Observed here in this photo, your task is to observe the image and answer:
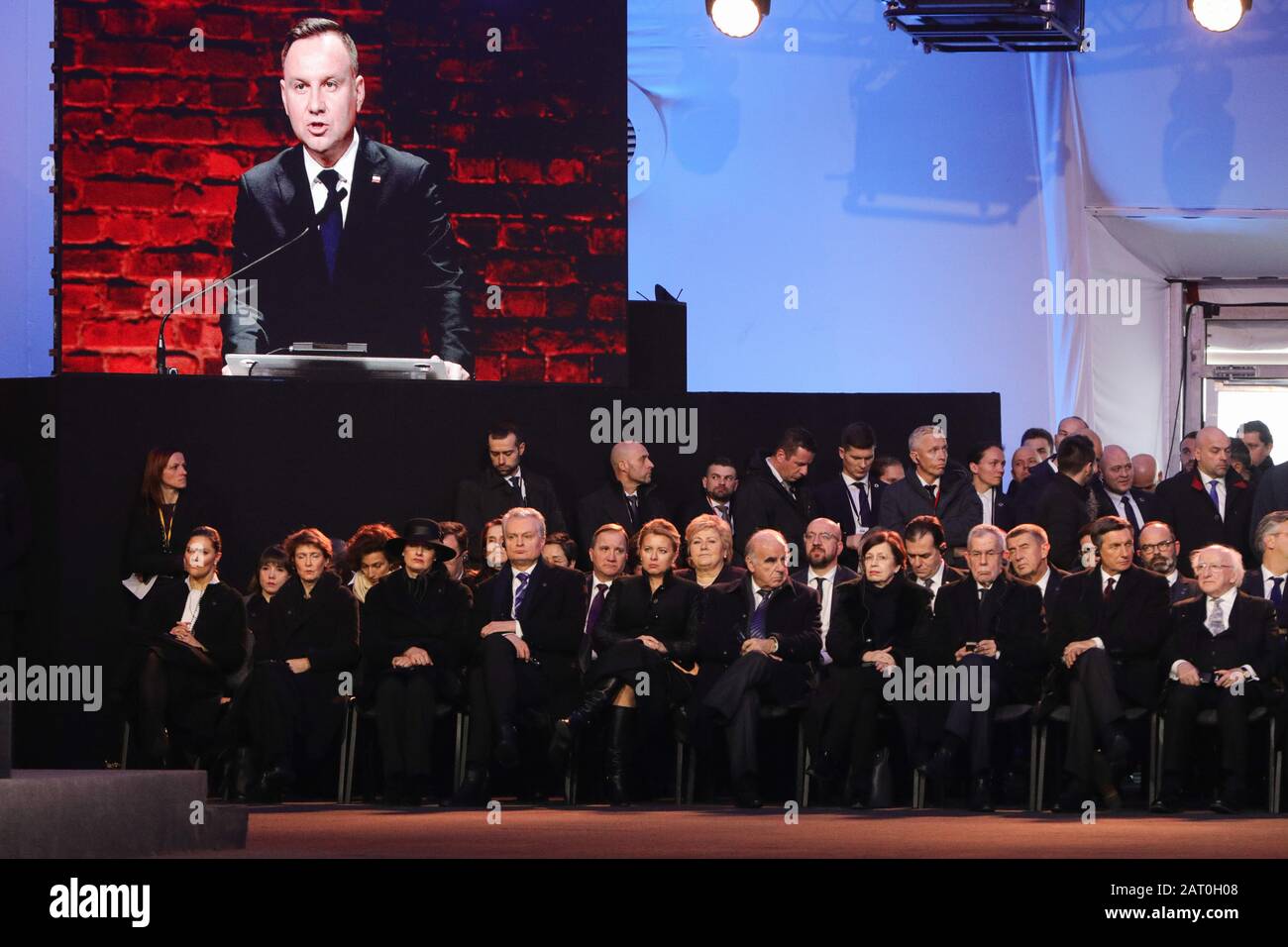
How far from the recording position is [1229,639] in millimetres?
7305

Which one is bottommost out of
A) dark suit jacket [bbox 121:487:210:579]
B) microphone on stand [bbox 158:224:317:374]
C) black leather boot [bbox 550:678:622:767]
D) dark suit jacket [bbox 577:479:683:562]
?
black leather boot [bbox 550:678:622:767]

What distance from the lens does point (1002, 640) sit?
7.45m

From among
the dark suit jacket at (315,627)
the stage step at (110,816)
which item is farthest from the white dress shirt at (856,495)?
the stage step at (110,816)

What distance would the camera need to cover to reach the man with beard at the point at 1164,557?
306 inches

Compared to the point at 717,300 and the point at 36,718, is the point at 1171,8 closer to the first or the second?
the point at 717,300

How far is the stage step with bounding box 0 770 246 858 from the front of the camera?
481 cm

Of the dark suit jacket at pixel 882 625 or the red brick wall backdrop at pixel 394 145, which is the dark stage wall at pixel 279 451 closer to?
the red brick wall backdrop at pixel 394 145

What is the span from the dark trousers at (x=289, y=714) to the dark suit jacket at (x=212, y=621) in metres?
0.12

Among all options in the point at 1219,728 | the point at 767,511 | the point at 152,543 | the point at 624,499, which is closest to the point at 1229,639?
the point at 1219,728

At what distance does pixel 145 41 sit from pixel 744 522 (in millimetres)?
3388

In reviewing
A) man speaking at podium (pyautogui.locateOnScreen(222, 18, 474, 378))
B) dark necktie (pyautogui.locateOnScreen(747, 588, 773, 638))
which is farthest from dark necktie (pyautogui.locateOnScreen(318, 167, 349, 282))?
dark necktie (pyautogui.locateOnScreen(747, 588, 773, 638))

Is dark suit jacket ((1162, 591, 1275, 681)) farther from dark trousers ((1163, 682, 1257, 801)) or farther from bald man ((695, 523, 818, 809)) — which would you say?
bald man ((695, 523, 818, 809))

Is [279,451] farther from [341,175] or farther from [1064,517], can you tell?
[1064,517]

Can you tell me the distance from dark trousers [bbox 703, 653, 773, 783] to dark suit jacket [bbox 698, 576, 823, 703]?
0.07 meters
